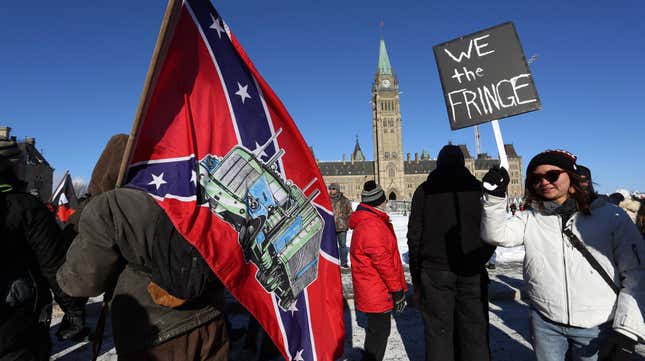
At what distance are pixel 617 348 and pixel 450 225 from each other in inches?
58.6

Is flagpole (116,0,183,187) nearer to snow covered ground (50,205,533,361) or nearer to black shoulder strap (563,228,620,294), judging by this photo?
black shoulder strap (563,228,620,294)

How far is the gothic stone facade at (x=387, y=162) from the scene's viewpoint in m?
84.6

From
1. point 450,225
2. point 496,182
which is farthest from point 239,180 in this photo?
point 450,225

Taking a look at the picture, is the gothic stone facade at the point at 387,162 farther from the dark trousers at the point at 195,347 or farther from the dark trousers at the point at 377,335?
the dark trousers at the point at 195,347

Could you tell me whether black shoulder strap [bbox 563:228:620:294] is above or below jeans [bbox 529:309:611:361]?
above

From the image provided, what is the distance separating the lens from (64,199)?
8023mm

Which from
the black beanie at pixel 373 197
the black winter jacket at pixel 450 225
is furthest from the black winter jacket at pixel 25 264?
the black winter jacket at pixel 450 225

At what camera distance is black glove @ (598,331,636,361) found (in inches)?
79.2

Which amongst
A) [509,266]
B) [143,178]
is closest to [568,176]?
[143,178]

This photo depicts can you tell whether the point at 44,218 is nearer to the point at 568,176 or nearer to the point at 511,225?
the point at 511,225

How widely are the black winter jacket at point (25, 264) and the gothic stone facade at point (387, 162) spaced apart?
7913 cm

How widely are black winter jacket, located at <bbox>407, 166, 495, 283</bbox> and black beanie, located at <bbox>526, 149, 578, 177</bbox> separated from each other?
0.90m

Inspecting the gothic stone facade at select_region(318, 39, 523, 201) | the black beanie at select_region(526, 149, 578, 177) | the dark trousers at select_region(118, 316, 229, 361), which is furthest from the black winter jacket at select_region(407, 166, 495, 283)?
the gothic stone facade at select_region(318, 39, 523, 201)

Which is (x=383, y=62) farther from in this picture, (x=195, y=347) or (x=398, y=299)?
(x=195, y=347)
